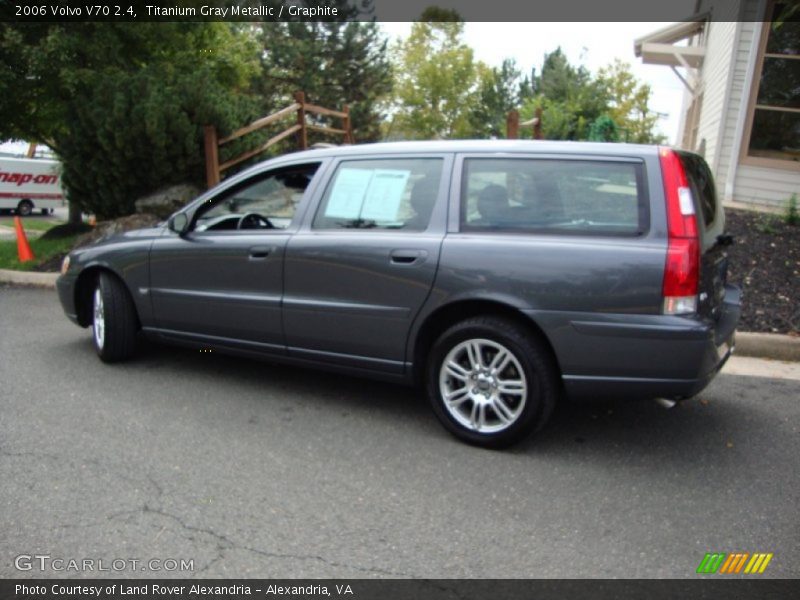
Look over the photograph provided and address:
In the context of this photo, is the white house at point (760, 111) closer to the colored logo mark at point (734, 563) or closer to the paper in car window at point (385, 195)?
the paper in car window at point (385, 195)

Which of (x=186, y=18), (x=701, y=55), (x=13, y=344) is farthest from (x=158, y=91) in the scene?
(x=701, y=55)

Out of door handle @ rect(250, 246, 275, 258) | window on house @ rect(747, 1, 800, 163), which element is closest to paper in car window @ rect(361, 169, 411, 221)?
door handle @ rect(250, 246, 275, 258)

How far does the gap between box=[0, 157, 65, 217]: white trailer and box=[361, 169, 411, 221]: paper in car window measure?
23382 mm

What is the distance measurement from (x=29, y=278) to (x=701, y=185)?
26.2 feet

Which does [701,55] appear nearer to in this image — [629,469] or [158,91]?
[158,91]

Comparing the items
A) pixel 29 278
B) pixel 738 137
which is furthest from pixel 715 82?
pixel 29 278

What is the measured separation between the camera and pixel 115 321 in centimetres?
518

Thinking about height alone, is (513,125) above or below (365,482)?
above

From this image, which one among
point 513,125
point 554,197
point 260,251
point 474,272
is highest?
point 513,125

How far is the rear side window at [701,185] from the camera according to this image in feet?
12.0

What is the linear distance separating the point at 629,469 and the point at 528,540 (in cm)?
97

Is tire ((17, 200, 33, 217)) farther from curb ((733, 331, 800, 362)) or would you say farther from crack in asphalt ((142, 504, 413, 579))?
crack in asphalt ((142, 504, 413, 579))

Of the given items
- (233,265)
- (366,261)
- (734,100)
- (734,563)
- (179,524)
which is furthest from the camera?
(734,100)

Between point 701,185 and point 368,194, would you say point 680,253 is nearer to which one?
point 701,185
